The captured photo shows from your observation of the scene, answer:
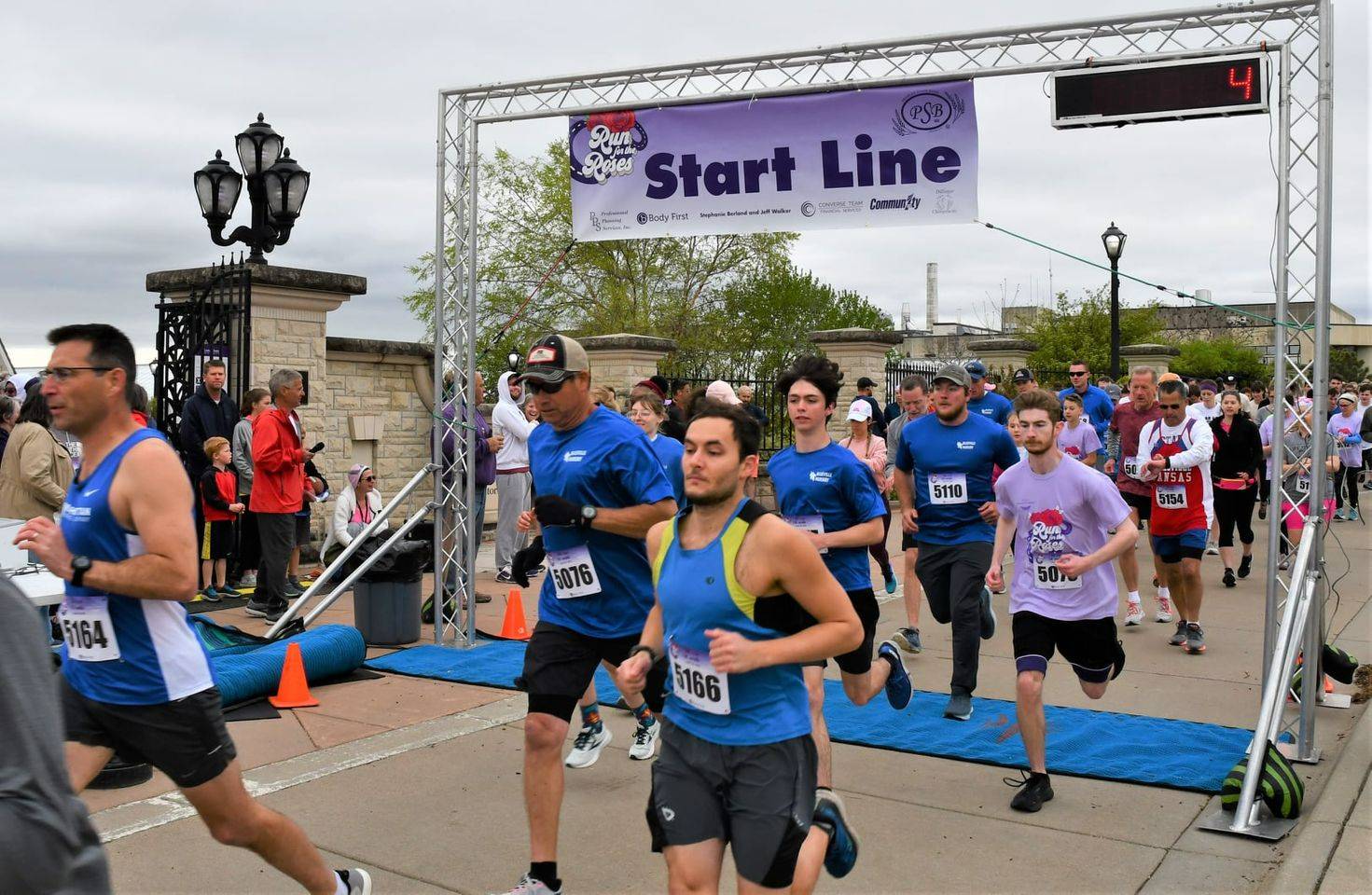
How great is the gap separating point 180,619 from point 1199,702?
6.10m

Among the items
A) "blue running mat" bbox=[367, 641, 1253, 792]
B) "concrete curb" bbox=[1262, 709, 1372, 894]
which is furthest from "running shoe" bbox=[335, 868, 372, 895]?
"concrete curb" bbox=[1262, 709, 1372, 894]

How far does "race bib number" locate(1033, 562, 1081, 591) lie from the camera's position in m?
5.61

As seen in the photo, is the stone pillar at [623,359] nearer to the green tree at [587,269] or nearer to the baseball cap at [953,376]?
the baseball cap at [953,376]

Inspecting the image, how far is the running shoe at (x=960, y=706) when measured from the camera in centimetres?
711

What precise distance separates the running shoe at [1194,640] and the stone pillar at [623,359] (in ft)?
24.5

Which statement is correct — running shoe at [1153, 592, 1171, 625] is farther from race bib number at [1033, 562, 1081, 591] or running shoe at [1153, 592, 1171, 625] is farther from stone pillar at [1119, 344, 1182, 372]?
stone pillar at [1119, 344, 1182, 372]

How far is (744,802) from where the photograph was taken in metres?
3.25

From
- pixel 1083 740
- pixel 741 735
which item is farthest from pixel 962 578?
pixel 741 735

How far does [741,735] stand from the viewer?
3291 millimetres

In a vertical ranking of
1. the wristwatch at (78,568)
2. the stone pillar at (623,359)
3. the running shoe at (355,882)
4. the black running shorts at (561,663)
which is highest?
the stone pillar at (623,359)

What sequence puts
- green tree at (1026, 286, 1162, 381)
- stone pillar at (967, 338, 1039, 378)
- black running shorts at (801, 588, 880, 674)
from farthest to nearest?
green tree at (1026, 286, 1162, 381)
stone pillar at (967, 338, 1039, 378)
black running shorts at (801, 588, 880, 674)

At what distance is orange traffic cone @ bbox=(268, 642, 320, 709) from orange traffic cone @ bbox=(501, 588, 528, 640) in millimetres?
2292

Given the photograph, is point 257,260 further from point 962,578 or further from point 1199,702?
point 1199,702

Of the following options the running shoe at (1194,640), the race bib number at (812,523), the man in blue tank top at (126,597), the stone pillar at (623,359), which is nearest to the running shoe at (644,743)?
the race bib number at (812,523)
